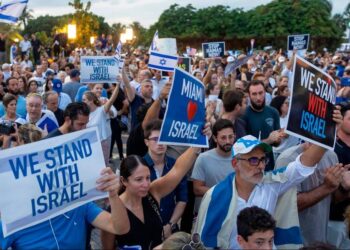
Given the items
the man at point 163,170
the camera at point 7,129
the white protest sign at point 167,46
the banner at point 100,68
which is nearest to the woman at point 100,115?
the banner at point 100,68

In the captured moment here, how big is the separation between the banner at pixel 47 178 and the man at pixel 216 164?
1.37 meters

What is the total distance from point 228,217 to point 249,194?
23 cm

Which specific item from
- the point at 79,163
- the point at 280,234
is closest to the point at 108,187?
the point at 79,163

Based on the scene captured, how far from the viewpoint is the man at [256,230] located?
3.08 metres

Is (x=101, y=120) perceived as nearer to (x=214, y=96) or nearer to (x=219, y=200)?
(x=214, y=96)

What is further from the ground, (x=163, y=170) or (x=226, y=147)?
(x=226, y=147)

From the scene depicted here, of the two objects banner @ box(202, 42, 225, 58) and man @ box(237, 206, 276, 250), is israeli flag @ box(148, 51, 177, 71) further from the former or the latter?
man @ box(237, 206, 276, 250)

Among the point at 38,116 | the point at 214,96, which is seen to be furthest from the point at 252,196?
the point at 214,96

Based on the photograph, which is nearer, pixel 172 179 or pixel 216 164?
pixel 172 179

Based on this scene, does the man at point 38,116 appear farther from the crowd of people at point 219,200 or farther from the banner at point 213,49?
the banner at point 213,49

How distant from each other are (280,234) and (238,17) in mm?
48983

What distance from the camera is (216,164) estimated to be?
188 inches

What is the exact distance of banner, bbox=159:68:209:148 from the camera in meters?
4.06

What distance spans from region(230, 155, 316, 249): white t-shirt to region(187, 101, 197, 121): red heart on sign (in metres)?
0.80
